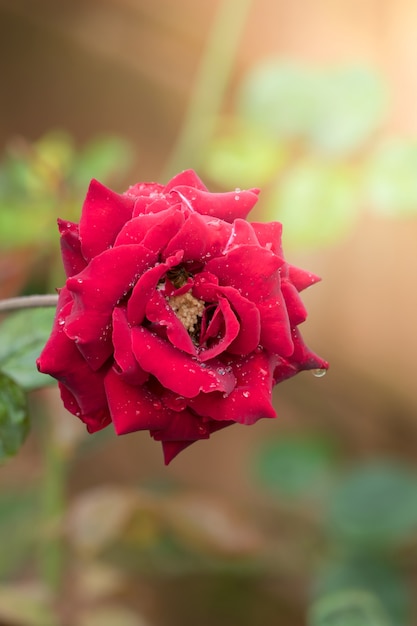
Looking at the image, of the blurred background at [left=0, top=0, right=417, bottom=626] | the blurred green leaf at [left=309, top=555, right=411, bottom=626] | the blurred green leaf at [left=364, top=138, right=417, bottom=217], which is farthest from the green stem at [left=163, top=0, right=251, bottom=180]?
the blurred green leaf at [left=309, top=555, right=411, bottom=626]

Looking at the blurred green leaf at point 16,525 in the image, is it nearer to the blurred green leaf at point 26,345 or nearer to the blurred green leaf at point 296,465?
the blurred green leaf at point 296,465

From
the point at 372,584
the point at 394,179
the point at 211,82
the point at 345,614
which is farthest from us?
the point at 211,82

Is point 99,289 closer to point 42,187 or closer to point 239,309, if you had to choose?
point 239,309

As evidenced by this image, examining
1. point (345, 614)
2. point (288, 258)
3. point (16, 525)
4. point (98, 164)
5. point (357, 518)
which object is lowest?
point (16, 525)

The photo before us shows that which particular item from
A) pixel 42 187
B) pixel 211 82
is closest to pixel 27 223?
pixel 42 187

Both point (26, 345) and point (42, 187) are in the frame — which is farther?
point (42, 187)

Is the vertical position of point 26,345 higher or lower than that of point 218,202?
lower

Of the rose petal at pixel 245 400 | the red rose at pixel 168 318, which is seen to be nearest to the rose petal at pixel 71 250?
the red rose at pixel 168 318
